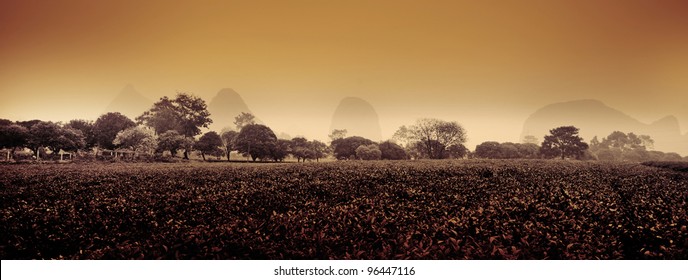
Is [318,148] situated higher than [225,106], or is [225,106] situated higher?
[225,106]

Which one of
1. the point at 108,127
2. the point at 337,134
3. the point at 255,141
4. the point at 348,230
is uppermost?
the point at 337,134

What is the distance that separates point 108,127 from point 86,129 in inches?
68.4

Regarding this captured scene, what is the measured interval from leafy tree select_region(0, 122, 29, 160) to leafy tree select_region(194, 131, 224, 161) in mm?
12137


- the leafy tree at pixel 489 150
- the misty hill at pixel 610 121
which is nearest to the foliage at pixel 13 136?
the misty hill at pixel 610 121

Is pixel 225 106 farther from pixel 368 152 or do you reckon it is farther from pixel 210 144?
pixel 368 152

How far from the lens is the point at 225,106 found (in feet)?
59.5

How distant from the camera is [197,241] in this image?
11.9 ft

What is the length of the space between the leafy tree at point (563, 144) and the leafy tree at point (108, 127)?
29706 mm

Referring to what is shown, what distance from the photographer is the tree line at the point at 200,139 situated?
13.3 meters

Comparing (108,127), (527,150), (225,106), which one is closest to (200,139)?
(108,127)

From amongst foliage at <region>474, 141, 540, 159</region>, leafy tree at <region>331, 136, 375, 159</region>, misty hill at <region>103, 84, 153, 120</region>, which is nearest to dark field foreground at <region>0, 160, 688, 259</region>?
misty hill at <region>103, 84, 153, 120</region>
